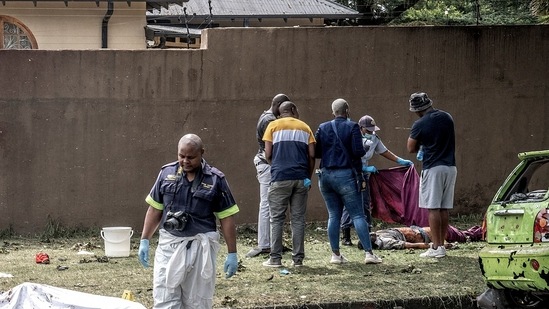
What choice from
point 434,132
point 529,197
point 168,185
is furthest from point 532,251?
point 434,132

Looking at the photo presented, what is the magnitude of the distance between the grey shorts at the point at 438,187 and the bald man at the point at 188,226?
4.52m

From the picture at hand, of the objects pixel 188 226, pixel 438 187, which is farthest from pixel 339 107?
pixel 188 226

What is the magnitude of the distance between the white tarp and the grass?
6.60 ft

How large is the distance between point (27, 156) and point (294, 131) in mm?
4667

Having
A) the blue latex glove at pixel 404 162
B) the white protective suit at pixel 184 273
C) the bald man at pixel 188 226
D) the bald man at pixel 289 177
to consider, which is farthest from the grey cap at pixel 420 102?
the white protective suit at pixel 184 273

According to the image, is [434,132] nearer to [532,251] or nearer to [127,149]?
[532,251]

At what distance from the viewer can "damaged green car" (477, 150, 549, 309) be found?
8.51 meters

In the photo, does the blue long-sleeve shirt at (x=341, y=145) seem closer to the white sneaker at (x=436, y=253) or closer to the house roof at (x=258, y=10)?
the white sneaker at (x=436, y=253)

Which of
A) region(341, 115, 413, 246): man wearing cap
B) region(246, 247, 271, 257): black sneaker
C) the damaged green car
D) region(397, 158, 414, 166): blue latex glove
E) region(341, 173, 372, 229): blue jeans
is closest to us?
the damaged green car

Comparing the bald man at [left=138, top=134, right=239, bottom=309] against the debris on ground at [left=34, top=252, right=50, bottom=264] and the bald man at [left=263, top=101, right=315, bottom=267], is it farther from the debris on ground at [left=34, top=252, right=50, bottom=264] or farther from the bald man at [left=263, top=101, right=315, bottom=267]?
the debris on ground at [left=34, top=252, right=50, bottom=264]

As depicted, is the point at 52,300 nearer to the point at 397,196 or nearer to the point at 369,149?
the point at 369,149

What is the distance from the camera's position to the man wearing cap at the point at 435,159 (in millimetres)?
12227

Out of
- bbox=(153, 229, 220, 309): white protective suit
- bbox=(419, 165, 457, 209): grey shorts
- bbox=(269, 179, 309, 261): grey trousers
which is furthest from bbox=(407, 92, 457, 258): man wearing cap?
bbox=(153, 229, 220, 309): white protective suit

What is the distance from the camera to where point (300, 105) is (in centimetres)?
1521
